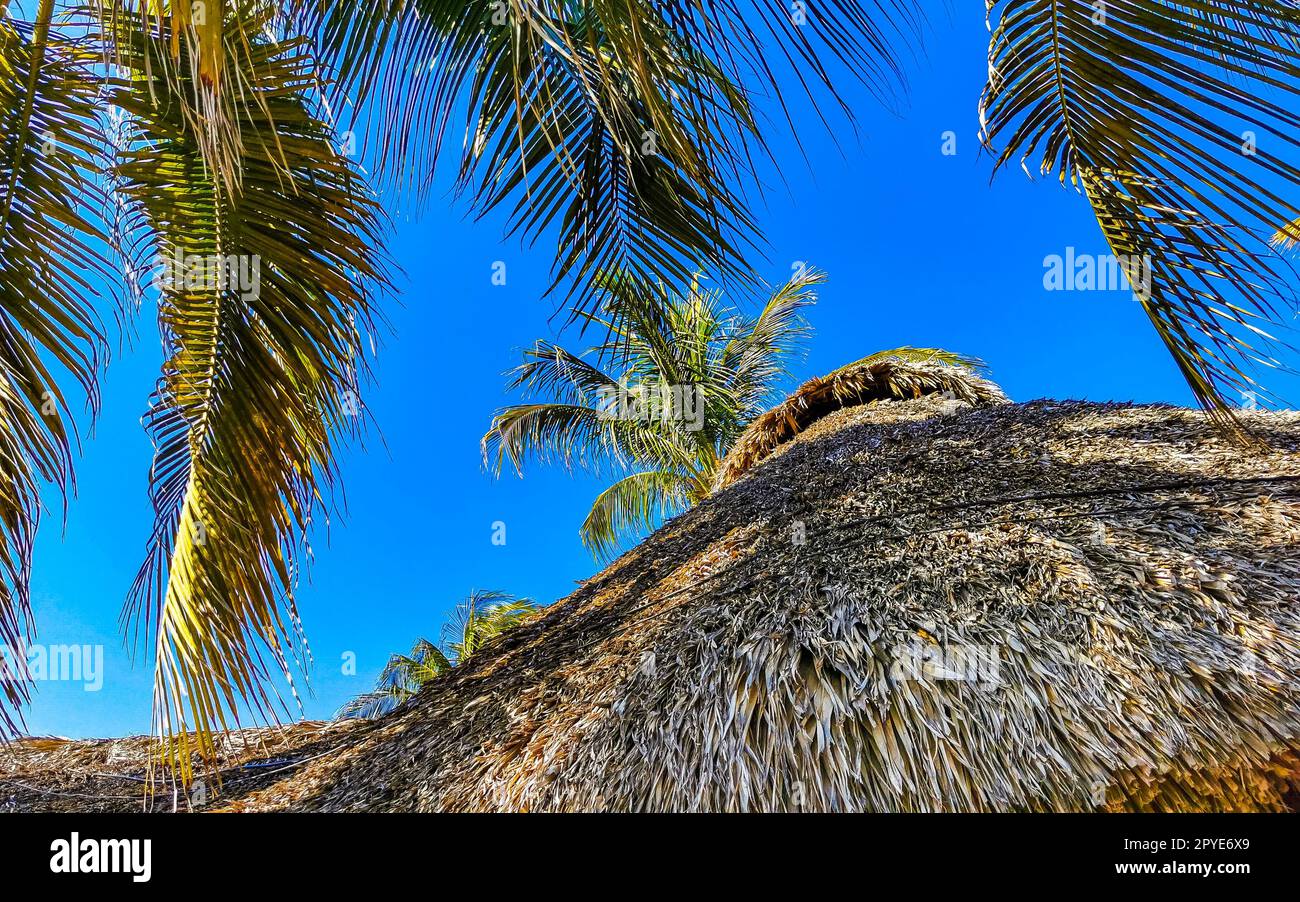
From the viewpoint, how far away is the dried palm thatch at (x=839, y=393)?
725 centimetres

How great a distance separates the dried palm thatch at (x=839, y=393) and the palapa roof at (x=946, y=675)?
4147 millimetres

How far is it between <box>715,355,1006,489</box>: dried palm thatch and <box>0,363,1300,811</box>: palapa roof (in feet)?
13.6

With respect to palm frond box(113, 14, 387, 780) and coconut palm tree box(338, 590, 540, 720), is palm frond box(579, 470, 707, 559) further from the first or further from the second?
palm frond box(113, 14, 387, 780)

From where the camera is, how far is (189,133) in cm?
237

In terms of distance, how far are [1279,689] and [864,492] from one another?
2.08 meters

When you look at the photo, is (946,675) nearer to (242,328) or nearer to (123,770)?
(242,328)

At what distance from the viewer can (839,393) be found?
26.1 ft

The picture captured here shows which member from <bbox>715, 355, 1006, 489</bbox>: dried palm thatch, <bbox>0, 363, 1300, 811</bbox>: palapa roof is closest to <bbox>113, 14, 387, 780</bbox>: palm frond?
<bbox>0, 363, 1300, 811</bbox>: palapa roof

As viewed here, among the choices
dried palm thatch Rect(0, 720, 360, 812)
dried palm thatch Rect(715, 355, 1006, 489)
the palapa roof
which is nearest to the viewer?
the palapa roof

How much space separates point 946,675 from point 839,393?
6584 mm

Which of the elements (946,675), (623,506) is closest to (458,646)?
(623,506)

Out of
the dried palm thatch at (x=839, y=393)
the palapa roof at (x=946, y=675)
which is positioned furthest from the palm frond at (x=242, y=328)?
the dried palm thatch at (x=839, y=393)

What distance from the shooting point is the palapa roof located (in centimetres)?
165
